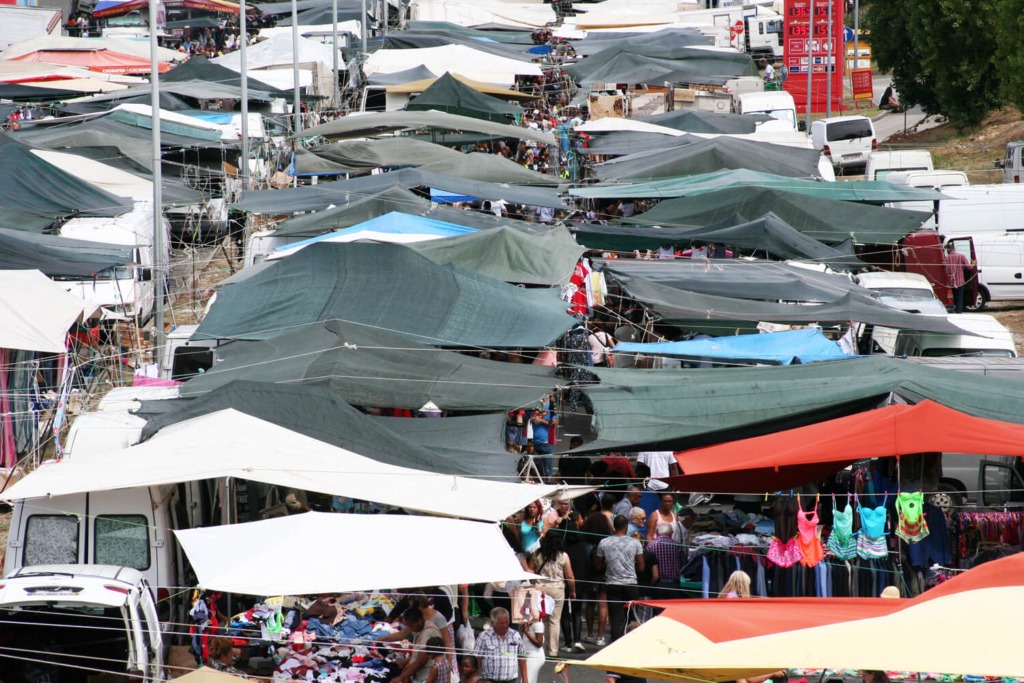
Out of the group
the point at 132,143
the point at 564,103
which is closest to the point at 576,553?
the point at 132,143

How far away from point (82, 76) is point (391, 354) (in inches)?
1154

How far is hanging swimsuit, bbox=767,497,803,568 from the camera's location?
1183cm

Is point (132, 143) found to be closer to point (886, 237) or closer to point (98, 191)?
point (98, 191)

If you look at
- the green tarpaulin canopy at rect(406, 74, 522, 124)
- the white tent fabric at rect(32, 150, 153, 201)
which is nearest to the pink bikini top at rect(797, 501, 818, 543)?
the white tent fabric at rect(32, 150, 153, 201)

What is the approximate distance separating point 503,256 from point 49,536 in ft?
25.5

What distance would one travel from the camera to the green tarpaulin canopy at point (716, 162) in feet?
83.3

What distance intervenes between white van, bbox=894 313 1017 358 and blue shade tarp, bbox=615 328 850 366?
1513 mm

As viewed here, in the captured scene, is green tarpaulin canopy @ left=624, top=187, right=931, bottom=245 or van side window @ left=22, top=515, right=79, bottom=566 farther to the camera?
green tarpaulin canopy @ left=624, top=187, right=931, bottom=245

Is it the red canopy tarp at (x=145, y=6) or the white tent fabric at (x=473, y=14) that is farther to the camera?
the white tent fabric at (x=473, y=14)

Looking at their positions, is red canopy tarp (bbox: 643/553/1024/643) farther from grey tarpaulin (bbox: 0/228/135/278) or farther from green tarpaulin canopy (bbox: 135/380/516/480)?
grey tarpaulin (bbox: 0/228/135/278)

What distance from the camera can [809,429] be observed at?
40.4 ft

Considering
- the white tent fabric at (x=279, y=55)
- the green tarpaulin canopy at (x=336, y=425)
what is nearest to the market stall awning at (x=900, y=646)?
the green tarpaulin canopy at (x=336, y=425)

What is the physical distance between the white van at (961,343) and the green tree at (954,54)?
1860 cm

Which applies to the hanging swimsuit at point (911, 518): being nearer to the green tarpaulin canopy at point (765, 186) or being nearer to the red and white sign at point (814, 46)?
the green tarpaulin canopy at point (765, 186)
